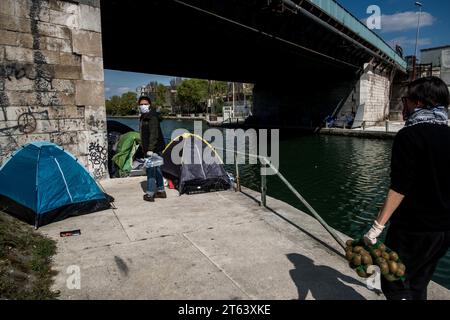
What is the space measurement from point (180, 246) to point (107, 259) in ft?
3.39

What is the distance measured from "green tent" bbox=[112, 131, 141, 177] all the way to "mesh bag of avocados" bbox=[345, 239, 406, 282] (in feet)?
29.3

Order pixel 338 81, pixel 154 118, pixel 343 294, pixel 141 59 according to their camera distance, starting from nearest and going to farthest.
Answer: pixel 343 294 < pixel 154 118 < pixel 141 59 < pixel 338 81

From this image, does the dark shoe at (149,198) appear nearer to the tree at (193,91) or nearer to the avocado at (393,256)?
the avocado at (393,256)

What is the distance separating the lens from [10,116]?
278 inches

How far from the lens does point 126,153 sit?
35.1 ft

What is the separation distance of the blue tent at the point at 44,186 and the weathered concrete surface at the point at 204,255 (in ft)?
0.89

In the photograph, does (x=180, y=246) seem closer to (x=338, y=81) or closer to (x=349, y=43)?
(x=349, y=43)

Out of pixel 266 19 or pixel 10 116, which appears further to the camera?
pixel 266 19

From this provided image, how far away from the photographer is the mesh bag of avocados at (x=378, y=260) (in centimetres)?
233

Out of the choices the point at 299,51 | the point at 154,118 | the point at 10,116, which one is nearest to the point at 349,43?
the point at 299,51

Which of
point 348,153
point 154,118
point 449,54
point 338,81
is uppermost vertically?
point 449,54

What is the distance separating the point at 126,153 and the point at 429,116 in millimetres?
9722

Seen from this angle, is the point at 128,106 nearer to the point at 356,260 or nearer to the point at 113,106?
the point at 113,106

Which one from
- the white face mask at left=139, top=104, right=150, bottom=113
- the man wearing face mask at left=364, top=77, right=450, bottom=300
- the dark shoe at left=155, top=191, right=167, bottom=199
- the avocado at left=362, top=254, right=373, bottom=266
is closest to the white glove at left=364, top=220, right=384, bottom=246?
the man wearing face mask at left=364, top=77, right=450, bottom=300
